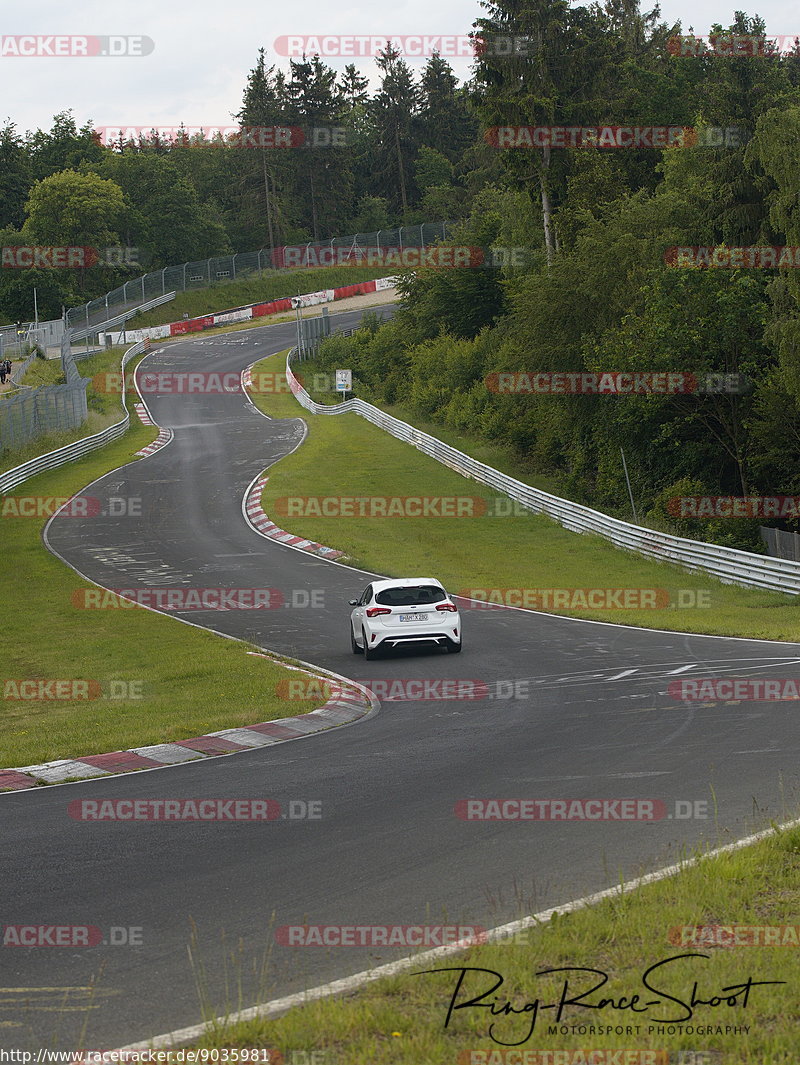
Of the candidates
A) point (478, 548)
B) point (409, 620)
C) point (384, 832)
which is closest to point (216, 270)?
point (478, 548)

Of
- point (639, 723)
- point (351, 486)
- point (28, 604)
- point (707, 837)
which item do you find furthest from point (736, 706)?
point (351, 486)

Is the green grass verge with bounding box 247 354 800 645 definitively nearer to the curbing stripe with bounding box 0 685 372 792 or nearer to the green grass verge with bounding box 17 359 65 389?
the curbing stripe with bounding box 0 685 372 792

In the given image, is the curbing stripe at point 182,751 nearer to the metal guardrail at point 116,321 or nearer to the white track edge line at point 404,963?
the white track edge line at point 404,963

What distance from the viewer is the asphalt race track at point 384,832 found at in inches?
259

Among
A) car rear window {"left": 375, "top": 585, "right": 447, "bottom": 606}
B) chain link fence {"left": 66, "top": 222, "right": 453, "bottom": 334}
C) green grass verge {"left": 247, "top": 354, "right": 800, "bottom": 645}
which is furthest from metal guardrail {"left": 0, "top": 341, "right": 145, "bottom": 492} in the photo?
chain link fence {"left": 66, "top": 222, "right": 453, "bottom": 334}

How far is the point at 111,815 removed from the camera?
10.5m

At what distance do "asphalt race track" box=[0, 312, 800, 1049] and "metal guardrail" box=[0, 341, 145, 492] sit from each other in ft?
102

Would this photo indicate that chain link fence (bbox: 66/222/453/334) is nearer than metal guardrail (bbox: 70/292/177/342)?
No

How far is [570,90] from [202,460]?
83.5 feet

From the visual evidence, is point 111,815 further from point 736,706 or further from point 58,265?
point 58,265

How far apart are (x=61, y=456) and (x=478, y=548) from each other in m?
26.1

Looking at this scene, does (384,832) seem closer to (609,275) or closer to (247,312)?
(609,275)

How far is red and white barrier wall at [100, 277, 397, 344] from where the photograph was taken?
3728 inches

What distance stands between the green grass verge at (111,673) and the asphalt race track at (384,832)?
1.81 metres
